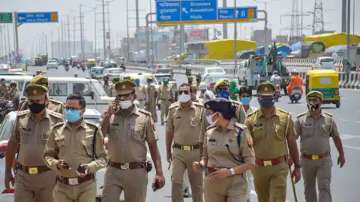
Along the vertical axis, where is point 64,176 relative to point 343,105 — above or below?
above

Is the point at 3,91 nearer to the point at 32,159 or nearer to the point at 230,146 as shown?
the point at 32,159

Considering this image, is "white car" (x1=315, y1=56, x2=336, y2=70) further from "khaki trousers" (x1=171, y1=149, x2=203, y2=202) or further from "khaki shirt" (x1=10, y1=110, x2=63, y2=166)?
"khaki shirt" (x1=10, y1=110, x2=63, y2=166)

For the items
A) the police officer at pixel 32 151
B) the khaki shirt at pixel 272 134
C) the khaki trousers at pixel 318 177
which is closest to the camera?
the police officer at pixel 32 151

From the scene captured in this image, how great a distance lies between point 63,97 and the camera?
869 inches

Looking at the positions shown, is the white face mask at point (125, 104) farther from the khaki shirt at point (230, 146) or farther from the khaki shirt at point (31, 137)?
the khaki shirt at point (230, 146)

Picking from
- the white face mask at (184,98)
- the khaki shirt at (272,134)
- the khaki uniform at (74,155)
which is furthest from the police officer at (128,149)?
the white face mask at (184,98)

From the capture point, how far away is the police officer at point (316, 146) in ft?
33.7

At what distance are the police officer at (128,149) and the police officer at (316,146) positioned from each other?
2649mm

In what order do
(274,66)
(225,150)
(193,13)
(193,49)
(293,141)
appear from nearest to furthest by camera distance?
(225,150) → (293,141) → (274,66) → (193,13) → (193,49)

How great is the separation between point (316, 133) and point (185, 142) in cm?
173

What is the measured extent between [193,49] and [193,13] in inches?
1831

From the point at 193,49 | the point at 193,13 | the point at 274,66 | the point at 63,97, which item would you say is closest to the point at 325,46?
the point at 193,49

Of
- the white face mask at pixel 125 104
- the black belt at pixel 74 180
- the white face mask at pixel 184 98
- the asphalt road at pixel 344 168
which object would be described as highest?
the white face mask at pixel 125 104

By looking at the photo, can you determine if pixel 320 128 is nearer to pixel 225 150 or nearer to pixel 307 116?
pixel 307 116
